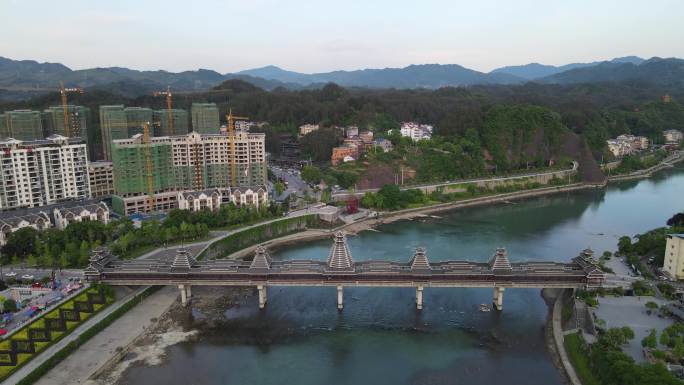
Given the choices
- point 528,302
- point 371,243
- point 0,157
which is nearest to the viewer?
point 528,302

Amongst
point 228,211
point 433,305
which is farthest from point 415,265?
point 228,211

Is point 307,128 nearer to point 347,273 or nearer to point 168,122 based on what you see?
point 168,122

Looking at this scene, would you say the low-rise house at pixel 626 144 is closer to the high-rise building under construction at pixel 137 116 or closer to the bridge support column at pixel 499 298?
the bridge support column at pixel 499 298

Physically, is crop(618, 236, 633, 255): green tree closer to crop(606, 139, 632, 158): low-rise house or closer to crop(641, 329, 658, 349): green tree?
crop(641, 329, 658, 349): green tree

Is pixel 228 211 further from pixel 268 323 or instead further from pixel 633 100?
pixel 633 100

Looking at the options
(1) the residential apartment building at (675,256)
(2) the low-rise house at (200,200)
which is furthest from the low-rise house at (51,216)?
(1) the residential apartment building at (675,256)
